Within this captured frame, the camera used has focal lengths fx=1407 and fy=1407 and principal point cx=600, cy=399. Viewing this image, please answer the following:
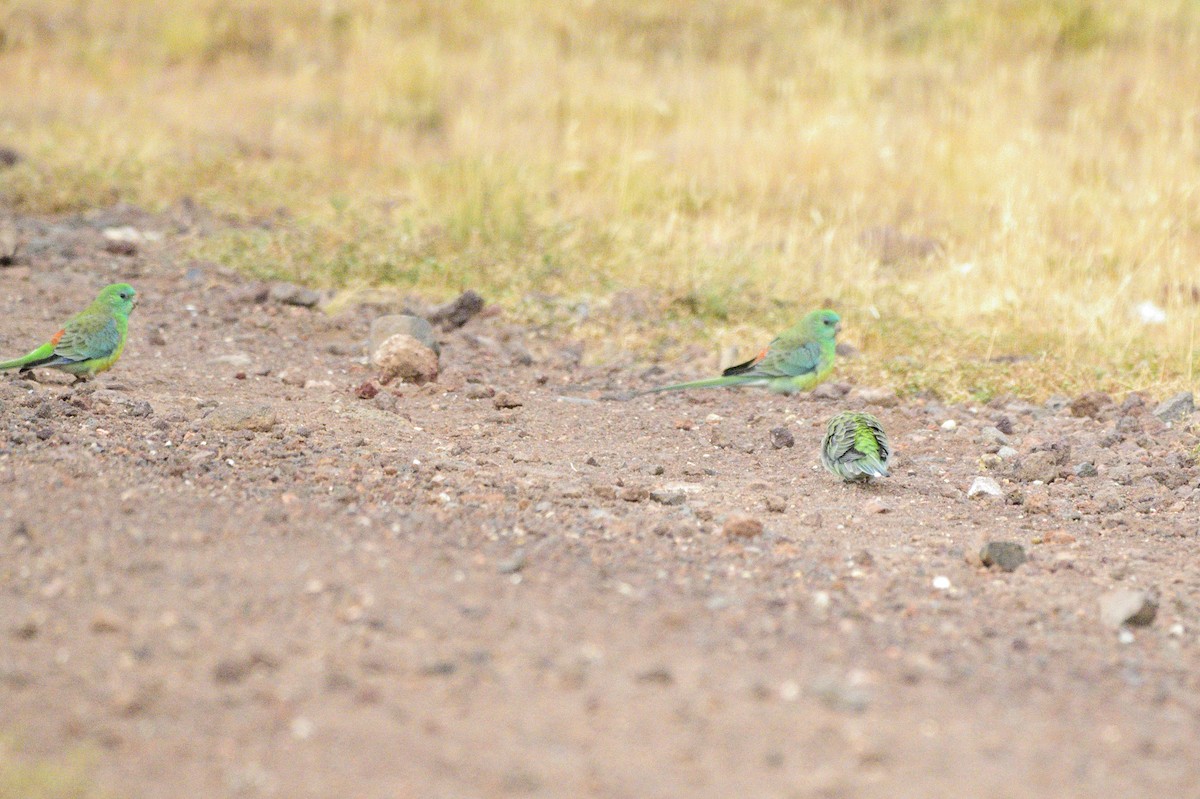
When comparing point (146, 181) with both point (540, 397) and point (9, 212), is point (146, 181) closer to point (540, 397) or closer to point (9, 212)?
point (9, 212)

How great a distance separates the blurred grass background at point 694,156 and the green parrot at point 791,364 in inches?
19.3

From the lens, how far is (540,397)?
6.66 metres

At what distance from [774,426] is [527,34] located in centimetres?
868

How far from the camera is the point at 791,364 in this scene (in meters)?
6.47

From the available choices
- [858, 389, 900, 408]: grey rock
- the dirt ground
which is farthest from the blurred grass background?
the dirt ground

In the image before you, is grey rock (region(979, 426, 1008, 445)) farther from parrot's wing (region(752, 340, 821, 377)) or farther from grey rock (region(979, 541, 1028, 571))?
grey rock (region(979, 541, 1028, 571))

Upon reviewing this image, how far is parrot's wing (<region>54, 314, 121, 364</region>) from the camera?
5.81m

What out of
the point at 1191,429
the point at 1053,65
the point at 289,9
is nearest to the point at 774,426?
the point at 1191,429

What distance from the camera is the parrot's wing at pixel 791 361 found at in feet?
21.2

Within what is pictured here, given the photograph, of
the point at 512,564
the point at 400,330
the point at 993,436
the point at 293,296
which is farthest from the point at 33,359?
the point at 993,436

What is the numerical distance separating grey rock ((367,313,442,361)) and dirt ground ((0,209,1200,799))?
41cm

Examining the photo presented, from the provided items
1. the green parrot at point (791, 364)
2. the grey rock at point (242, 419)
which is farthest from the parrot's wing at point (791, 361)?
the grey rock at point (242, 419)

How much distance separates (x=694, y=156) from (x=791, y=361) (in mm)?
4386

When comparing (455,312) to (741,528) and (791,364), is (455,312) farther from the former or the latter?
(741,528)
